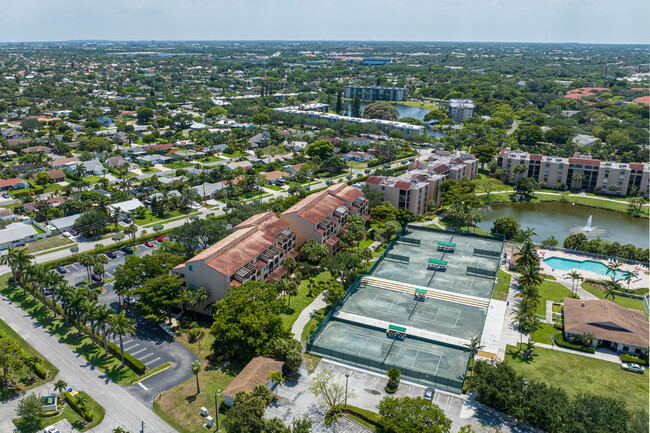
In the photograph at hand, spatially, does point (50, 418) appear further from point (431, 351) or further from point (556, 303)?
point (556, 303)

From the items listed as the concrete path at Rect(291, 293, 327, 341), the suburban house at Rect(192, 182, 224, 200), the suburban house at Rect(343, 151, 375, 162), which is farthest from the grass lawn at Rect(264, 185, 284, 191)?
the concrete path at Rect(291, 293, 327, 341)

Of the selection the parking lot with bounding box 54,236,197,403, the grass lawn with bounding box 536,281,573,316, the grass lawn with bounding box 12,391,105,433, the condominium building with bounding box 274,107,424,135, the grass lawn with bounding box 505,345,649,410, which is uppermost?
the condominium building with bounding box 274,107,424,135

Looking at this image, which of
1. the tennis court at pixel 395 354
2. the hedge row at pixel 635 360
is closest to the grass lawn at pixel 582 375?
the hedge row at pixel 635 360

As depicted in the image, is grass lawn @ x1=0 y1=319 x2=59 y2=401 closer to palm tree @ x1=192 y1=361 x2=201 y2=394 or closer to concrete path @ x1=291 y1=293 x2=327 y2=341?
palm tree @ x1=192 y1=361 x2=201 y2=394

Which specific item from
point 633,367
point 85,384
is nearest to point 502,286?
point 633,367

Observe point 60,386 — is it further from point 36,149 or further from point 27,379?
point 36,149

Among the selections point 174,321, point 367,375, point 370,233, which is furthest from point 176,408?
point 370,233
